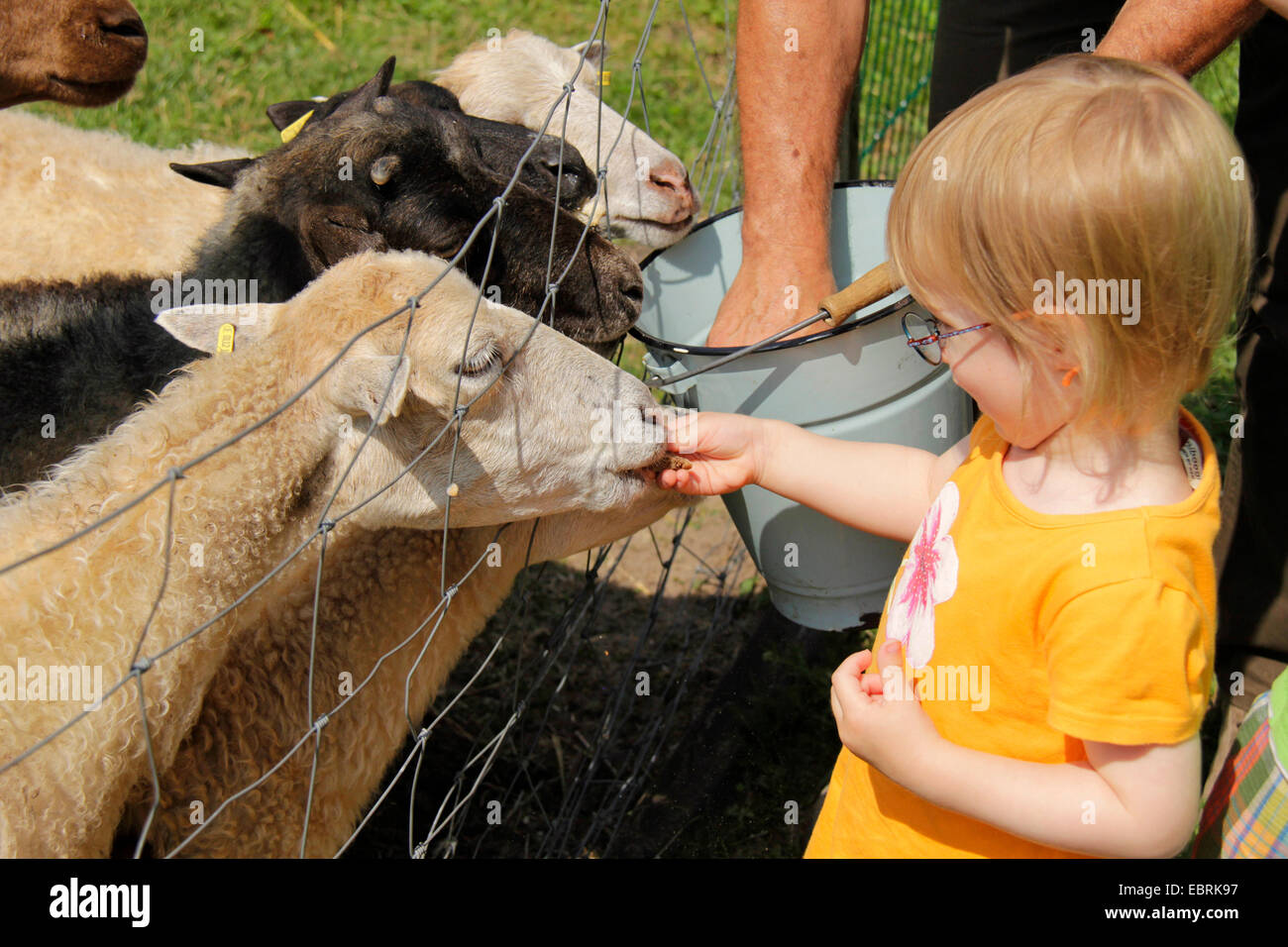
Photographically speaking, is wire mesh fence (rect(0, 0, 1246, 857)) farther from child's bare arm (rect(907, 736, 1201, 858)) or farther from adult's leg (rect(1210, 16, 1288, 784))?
adult's leg (rect(1210, 16, 1288, 784))

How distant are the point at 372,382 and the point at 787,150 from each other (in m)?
1.05

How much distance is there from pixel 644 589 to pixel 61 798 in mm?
2443

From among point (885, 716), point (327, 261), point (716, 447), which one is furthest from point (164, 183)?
point (885, 716)

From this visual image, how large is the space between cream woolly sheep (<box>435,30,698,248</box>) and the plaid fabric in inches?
71.8

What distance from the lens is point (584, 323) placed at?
2.52 metres

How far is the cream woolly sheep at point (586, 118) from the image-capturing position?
3049 millimetres

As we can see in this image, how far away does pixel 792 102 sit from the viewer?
2.32 meters

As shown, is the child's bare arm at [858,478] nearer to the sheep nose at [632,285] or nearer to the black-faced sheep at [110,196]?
the sheep nose at [632,285]

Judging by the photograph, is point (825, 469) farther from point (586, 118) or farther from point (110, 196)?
point (110, 196)

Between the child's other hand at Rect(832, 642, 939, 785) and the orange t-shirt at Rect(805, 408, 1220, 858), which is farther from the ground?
the orange t-shirt at Rect(805, 408, 1220, 858)

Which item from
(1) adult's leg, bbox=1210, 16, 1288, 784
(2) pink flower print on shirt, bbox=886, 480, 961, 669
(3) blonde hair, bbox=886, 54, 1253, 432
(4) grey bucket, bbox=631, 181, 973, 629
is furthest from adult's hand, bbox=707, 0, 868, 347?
(1) adult's leg, bbox=1210, 16, 1288, 784

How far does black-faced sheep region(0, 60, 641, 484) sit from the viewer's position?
2.48 meters

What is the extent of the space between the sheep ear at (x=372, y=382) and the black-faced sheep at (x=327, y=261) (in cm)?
77
